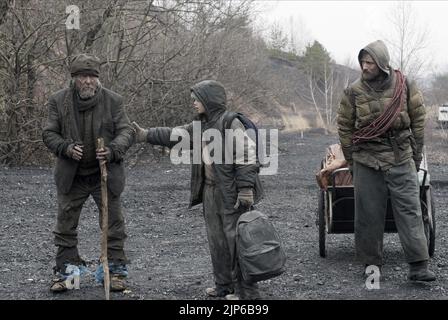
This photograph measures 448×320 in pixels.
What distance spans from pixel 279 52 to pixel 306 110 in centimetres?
677

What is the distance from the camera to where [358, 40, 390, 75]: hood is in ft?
23.7

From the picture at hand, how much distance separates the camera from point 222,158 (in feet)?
21.2

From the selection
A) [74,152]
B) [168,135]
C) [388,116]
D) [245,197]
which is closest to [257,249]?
[245,197]

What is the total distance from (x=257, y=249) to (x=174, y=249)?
3.32m

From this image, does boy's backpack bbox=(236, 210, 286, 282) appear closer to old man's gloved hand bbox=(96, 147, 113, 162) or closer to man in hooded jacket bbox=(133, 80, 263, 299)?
man in hooded jacket bbox=(133, 80, 263, 299)

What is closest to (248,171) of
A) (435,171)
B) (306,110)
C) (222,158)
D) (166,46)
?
(222,158)

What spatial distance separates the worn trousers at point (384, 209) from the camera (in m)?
7.27

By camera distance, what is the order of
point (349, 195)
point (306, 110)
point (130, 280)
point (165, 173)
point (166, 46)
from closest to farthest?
point (130, 280)
point (349, 195)
point (165, 173)
point (166, 46)
point (306, 110)

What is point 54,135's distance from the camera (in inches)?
266

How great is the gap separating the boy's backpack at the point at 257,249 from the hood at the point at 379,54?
6.28ft

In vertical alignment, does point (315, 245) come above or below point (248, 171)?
below

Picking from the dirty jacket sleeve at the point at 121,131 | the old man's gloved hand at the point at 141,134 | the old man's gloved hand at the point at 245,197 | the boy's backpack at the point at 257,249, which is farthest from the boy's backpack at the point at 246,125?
the dirty jacket sleeve at the point at 121,131

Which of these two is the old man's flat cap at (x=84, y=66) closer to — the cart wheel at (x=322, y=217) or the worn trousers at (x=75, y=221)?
the worn trousers at (x=75, y=221)
